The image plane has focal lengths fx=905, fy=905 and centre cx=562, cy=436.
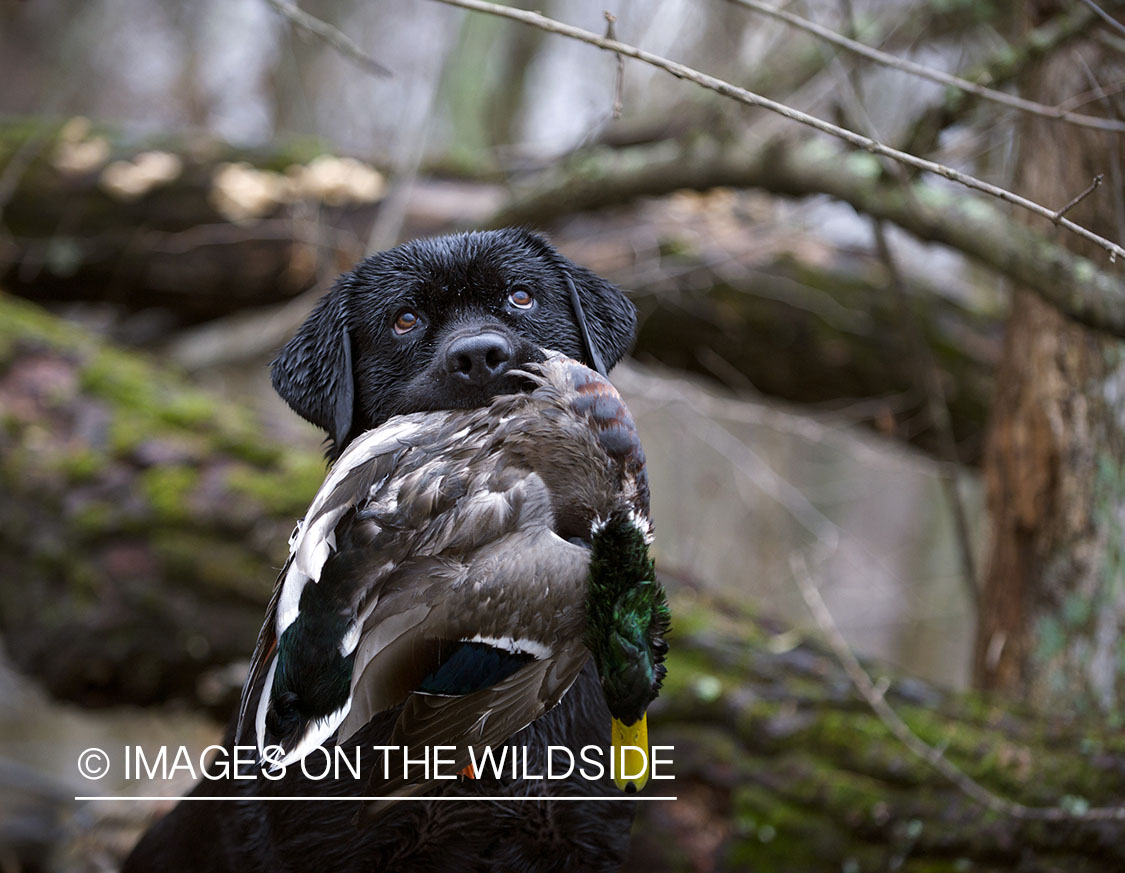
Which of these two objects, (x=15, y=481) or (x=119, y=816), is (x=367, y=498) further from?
(x=15, y=481)

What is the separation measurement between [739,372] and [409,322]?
387 cm

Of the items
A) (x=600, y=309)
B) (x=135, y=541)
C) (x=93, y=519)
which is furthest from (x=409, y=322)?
(x=93, y=519)

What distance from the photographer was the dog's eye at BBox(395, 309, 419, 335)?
8.02 ft

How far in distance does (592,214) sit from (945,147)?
2.02 meters

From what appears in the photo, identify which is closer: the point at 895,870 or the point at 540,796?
the point at 540,796

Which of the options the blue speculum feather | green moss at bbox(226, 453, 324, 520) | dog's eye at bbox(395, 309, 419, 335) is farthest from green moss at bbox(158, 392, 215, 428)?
the blue speculum feather

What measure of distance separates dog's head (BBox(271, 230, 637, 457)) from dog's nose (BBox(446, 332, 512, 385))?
0.16 m

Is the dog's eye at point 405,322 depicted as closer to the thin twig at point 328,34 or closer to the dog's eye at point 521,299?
the dog's eye at point 521,299

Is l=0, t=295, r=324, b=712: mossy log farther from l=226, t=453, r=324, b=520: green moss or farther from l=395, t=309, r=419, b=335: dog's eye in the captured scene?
l=395, t=309, r=419, b=335: dog's eye

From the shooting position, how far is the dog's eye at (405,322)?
2.44 meters

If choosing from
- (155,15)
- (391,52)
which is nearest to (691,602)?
(391,52)

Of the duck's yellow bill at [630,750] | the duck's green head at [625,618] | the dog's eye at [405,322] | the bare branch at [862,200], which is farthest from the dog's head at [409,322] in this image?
the bare branch at [862,200]

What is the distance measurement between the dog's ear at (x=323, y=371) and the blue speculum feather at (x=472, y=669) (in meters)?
0.95

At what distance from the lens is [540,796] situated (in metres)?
2.20
